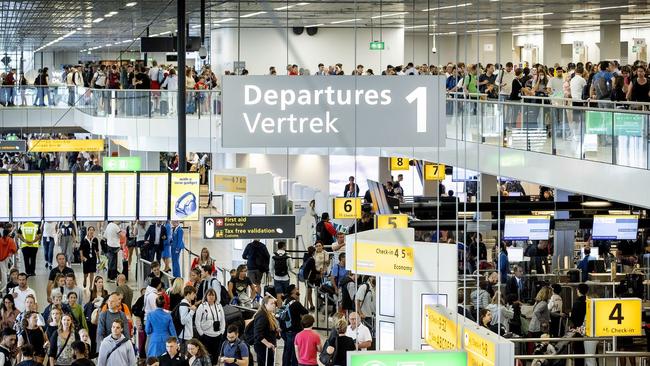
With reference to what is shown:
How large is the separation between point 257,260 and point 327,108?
33.5 ft

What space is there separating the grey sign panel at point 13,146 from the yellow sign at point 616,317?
101ft

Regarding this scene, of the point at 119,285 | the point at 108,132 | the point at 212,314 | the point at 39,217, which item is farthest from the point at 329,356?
the point at 108,132

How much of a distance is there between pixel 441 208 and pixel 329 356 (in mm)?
11465

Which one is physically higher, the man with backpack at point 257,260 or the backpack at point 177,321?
the man with backpack at point 257,260

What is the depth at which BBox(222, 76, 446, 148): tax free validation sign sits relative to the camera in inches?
446

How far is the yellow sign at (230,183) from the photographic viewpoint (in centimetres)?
2544

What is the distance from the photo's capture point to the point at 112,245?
24.0m

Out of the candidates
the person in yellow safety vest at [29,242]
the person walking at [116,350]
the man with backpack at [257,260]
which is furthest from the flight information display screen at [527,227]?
the person walking at [116,350]

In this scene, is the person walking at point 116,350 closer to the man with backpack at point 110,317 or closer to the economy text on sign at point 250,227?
the man with backpack at point 110,317

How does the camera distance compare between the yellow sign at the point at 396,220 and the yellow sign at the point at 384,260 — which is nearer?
the yellow sign at the point at 384,260

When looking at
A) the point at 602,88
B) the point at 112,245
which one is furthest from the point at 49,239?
the point at 602,88

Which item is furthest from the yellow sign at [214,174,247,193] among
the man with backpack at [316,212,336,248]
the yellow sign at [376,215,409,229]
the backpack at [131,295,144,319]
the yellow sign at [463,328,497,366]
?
the yellow sign at [463,328,497,366]

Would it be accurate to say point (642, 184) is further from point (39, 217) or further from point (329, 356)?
point (39, 217)

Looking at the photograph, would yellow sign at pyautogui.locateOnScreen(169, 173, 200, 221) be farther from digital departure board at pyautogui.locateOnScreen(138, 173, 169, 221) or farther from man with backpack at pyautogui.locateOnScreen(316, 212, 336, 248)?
man with backpack at pyautogui.locateOnScreen(316, 212, 336, 248)
